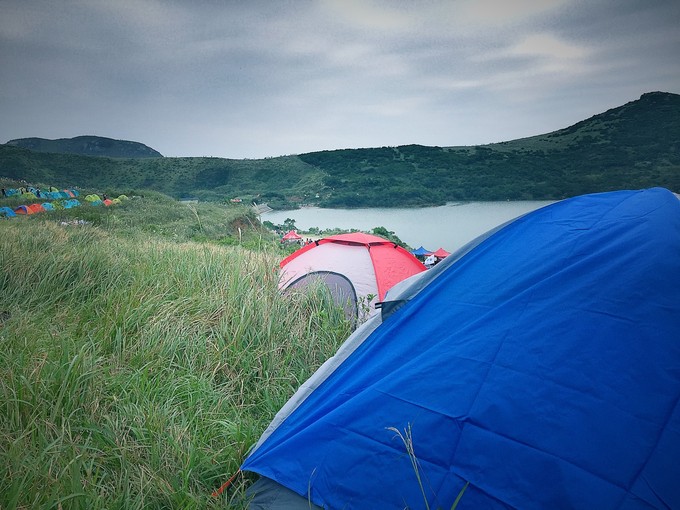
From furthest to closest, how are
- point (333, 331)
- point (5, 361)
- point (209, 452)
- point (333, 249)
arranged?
point (333, 249) → point (333, 331) → point (5, 361) → point (209, 452)

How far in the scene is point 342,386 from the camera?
6.80 feet

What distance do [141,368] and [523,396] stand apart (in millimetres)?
2400

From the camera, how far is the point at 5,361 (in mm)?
2369

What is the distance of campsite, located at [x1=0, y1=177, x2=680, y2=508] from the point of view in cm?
144

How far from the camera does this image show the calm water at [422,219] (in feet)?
58.9

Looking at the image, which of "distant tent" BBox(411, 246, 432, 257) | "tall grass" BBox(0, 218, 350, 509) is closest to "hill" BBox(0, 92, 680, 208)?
"distant tent" BBox(411, 246, 432, 257)

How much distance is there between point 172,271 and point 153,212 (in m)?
17.4

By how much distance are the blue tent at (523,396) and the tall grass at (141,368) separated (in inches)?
18.5

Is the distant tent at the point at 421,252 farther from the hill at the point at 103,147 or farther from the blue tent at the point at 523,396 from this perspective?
the hill at the point at 103,147

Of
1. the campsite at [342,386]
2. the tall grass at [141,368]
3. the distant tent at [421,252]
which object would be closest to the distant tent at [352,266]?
the tall grass at [141,368]

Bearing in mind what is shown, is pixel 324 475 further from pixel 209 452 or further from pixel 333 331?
pixel 333 331

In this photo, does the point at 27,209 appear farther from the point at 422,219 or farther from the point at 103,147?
the point at 103,147

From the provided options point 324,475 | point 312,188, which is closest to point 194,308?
point 324,475

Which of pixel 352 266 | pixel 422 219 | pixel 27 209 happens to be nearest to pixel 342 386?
pixel 352 266
